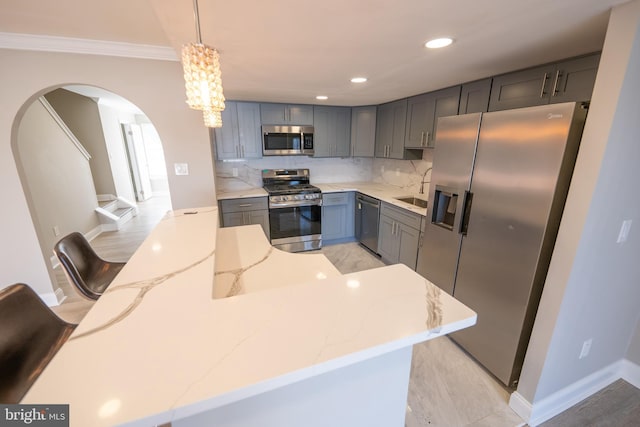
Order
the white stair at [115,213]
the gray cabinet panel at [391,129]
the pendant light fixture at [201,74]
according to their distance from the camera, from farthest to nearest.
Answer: the white stair at [115,213], the gray cabinet panel at [391,129], the pendant light fixture at [201,74]

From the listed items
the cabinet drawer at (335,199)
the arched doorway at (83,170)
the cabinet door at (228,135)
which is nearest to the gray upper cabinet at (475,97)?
the cabinet drawer at (335,199)

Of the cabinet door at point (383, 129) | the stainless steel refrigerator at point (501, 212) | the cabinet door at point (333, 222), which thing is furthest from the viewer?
the cabinet door at point (333, 222)

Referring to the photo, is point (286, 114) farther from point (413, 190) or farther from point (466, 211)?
point (466, 211)

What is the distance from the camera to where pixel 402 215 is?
3062mm

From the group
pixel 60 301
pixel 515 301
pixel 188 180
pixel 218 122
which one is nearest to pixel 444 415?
pixel 515 301

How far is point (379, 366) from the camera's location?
99 cm

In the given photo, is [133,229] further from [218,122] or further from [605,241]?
[605,241]

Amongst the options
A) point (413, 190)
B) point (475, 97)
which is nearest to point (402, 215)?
point (413, 190)

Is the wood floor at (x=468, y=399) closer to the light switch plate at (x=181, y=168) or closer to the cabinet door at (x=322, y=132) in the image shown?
the light switch plate at (x=181, y=168)

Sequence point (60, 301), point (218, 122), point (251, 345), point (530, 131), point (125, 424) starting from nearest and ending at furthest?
point (125, 424) < point (251, 345) < point (218, 122) < point (530, 131) < point (60, 301)

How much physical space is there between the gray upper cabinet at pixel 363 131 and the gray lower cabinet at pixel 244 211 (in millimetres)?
1726

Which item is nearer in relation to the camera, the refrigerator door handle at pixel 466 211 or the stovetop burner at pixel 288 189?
the refrigerator door handle at pixel 466 211

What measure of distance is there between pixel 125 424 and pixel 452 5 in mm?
1791

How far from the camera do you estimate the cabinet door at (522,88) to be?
183cm
